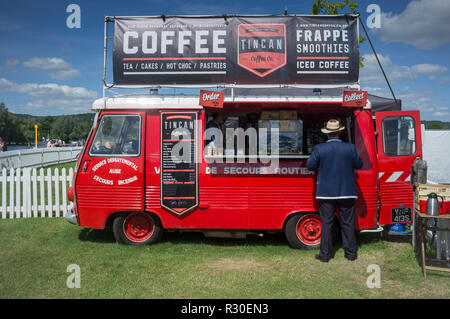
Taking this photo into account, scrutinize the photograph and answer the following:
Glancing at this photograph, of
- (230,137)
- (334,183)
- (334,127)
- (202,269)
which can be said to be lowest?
(202,269)

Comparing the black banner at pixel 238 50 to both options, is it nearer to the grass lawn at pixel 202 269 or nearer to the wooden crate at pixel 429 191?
the wooden crate at pixel 429 191

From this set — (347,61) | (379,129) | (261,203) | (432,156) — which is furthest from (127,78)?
(432,156)

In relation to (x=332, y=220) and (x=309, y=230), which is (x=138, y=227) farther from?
(x=332, y=220)

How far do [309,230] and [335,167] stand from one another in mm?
1243

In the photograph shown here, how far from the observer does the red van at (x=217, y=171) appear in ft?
18.1

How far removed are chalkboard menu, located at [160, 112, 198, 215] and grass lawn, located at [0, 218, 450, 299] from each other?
0.84 meters

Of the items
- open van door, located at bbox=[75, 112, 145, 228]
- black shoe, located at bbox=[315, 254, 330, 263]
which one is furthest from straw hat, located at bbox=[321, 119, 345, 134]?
open van door, located at bbox=[75, 112, 145, 228]

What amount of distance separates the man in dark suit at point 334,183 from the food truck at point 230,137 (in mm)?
366

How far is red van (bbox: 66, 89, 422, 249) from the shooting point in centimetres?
551

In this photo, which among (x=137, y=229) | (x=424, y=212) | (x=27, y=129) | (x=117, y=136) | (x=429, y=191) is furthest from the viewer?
(x=27, y=129)

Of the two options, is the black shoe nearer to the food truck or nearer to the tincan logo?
the food truck

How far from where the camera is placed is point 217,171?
218 inches

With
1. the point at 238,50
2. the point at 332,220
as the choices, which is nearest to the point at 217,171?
the point at 332,220

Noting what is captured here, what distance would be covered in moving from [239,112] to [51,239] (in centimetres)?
413
